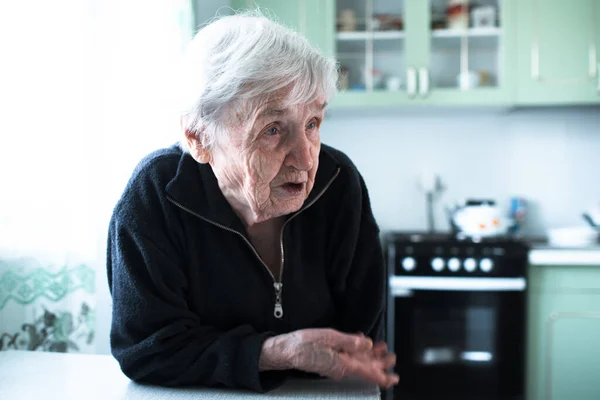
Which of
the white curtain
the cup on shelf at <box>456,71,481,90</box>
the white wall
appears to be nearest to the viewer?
the white curtain

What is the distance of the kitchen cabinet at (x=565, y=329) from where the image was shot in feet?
8.82

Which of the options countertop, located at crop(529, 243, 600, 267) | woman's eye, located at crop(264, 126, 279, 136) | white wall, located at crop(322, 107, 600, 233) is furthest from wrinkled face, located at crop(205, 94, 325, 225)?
white wall, located at crop(322, 107, 600, 233)

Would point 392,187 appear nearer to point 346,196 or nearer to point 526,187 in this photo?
point 526,187

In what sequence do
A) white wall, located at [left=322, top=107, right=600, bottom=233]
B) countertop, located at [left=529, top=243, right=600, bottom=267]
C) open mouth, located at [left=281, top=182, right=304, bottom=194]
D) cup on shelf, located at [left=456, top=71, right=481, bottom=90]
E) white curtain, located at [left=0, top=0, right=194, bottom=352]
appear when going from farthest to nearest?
white wall, located at [left=322, top=107, right=600, bottom=233], cup on shelf, located at [left=456, top=71, right=481, bottom=90], countertop, located at [left=529, top=243, right=600, bottom=267], white curtain, located at [left=0, top=0, right=194, bottom=352], open mouth, located at [left=281, top=182, right=304, bottom=194]

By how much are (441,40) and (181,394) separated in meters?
2.54

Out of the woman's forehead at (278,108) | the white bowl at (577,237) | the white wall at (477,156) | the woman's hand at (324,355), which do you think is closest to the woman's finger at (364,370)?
the woman's hand at (324,355)

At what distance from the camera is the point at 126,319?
0.96 metres

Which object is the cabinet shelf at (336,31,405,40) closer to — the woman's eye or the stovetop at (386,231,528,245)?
the stovetop at (386,231,528,245)

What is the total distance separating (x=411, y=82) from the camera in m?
2.99

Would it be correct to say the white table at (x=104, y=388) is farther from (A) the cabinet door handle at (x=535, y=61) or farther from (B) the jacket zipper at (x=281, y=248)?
(A) the cabinet door handle at (x=535, y=61)

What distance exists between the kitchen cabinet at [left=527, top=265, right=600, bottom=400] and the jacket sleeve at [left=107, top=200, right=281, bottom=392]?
80.5 inches

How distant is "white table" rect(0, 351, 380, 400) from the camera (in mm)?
892

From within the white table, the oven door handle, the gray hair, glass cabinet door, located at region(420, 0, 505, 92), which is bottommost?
the oven door handle

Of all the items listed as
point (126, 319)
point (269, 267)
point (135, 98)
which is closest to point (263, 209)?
point (269, 267)
